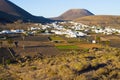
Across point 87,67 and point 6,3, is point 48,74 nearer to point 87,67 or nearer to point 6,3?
point 87,67

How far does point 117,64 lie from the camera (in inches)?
740

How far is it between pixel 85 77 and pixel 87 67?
7.73ft

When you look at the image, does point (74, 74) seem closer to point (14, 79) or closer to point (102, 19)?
point (14, 79)

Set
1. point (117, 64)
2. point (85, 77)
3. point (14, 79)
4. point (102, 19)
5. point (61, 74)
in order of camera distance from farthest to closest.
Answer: point (102, 19) → point (117, 64) → point (14, 79) → point (61, 74) → point (85, 77)

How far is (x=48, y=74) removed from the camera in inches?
614

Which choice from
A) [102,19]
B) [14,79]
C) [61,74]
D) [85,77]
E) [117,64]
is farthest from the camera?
[102,19]

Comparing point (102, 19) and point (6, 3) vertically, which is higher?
point (6, 3)

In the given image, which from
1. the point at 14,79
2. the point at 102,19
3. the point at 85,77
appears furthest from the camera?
the point at 102,19

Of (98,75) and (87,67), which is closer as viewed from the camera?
(98,75)

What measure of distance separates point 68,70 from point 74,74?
0.64 metres

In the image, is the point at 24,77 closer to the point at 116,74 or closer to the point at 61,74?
the point at 61,74

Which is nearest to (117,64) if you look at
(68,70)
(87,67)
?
(87,67)

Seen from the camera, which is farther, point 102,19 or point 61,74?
point 102,19

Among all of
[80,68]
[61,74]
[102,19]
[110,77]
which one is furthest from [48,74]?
[102,19]
